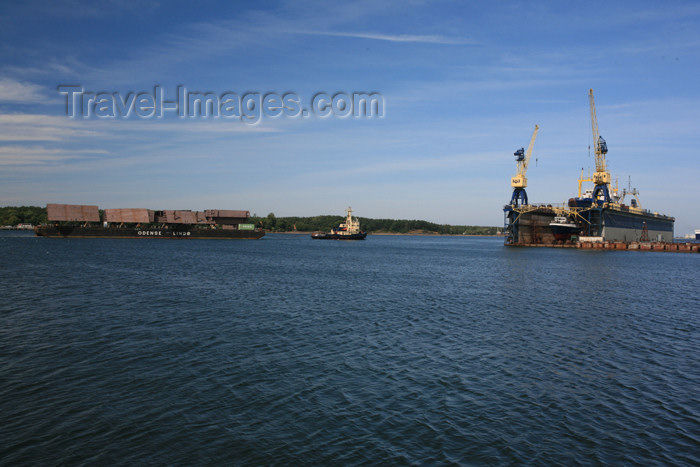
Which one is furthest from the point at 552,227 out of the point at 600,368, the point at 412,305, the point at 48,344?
the point at 48,344

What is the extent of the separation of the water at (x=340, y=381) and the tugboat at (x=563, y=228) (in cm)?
10658

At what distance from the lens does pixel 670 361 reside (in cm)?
1947

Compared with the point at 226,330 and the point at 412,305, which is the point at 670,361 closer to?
the point at 412,305

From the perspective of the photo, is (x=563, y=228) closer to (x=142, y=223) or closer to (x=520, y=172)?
(x=520, y=172)

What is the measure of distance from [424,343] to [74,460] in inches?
604

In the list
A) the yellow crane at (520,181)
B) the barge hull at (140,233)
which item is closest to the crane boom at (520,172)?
the yellow crane at (520,181)

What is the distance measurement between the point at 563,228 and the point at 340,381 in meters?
135

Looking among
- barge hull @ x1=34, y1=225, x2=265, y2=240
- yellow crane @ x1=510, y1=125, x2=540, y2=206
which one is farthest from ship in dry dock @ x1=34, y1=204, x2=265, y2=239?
yellow crane @ x1=510, y1=125, x2=540, y2=206

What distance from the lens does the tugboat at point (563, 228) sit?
13212cm

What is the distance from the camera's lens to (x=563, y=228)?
133375 millimetres

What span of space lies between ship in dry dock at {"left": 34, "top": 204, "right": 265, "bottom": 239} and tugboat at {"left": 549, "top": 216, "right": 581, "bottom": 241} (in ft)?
341

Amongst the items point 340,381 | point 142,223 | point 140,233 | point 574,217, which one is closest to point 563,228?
point 574,217

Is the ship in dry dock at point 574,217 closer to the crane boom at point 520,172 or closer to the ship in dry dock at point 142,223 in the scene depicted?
the crane boom at point 520,172

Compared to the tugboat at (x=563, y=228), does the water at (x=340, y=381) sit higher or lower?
lower
